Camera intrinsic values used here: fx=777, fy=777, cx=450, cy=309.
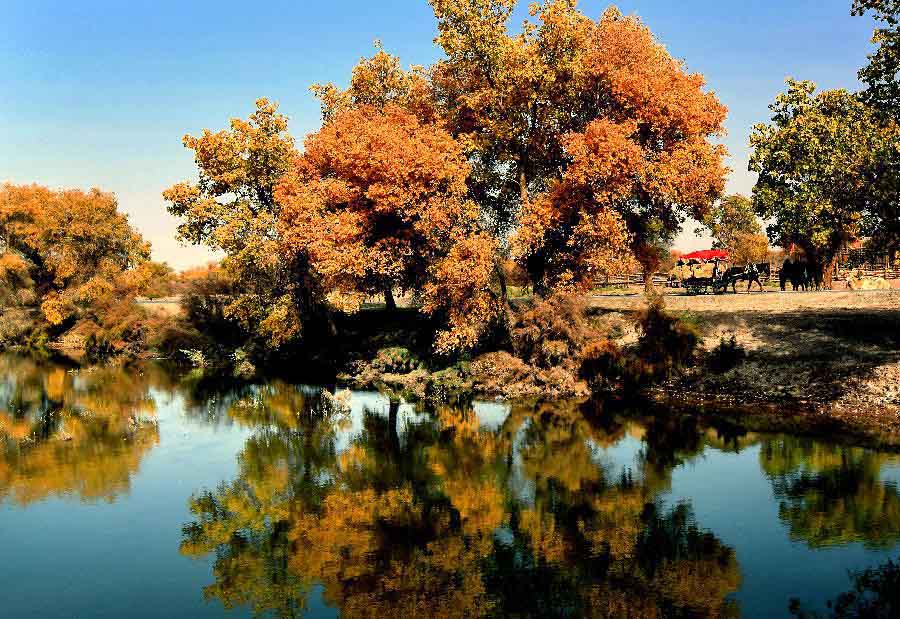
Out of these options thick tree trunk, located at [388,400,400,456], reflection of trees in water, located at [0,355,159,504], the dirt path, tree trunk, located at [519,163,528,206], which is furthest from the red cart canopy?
reflection of trees in water, located at [0,355,159,504]

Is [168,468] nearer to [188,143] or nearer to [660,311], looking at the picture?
[660,311]

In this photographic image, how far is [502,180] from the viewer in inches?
1620

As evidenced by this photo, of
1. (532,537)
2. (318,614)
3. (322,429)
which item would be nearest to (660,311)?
(322,429)

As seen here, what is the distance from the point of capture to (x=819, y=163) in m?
27.0

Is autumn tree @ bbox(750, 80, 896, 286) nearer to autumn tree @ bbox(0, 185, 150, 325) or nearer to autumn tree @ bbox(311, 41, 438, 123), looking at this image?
autumn tree @ bbox(311, 41, 438, 123)

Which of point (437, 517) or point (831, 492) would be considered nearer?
point (437, 517)

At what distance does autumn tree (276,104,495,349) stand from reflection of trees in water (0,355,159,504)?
1057 centimetres

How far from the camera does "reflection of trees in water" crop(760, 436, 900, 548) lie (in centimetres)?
1623

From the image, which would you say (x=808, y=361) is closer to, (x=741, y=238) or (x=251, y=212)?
(x=251, y=212)

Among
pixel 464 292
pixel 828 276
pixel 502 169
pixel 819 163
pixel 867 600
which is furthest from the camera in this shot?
pixel 828 276

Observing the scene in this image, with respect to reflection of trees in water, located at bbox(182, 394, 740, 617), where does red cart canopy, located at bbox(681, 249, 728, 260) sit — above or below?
above

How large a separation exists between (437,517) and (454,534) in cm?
128

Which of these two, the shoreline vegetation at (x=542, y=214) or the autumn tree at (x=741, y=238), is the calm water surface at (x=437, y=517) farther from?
the autumn tree at (x=741, y=238)

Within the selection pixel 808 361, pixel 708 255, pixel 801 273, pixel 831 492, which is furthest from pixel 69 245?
pixel 831 492
